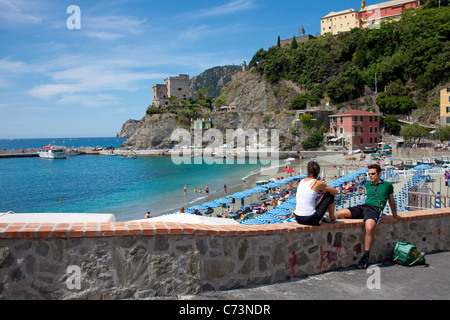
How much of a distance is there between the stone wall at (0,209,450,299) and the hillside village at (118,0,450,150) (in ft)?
174

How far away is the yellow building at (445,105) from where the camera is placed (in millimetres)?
48469

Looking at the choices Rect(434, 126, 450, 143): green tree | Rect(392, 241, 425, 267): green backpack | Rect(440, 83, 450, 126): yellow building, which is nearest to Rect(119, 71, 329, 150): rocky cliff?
Rect(440, 83, 450, 126): yellow building

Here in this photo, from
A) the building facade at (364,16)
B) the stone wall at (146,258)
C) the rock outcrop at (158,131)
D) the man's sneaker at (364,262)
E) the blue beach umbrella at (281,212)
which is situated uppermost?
the building facade at (364,16)

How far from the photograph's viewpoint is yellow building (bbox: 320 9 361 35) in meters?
85.0

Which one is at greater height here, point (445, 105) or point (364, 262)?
point (445, 105)

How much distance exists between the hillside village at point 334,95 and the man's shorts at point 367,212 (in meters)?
51.6

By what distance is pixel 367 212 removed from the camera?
203 inches

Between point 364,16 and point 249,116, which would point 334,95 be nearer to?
point 249,116

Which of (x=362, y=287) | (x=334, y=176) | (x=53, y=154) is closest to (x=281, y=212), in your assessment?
(x=362, y=287)

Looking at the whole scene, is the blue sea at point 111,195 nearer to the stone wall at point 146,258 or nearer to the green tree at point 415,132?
the stone wall at point 146,258

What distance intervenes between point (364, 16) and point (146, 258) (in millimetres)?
96516

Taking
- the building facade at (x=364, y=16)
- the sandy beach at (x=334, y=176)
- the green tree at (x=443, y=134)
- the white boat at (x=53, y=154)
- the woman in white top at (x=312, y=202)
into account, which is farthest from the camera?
the white boat at (x=53, y=154)


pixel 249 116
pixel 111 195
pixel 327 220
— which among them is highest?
pixel 249 116

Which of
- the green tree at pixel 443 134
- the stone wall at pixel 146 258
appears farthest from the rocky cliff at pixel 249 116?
the stone wall at pixel 146 258
